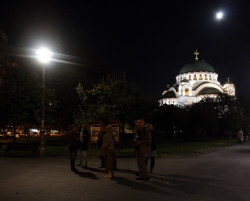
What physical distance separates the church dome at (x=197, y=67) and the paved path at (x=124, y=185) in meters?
113

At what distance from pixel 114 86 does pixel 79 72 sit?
1351cm

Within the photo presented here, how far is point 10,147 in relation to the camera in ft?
56.6

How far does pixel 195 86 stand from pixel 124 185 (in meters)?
108

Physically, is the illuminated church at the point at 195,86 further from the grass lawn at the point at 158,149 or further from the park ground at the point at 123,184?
the park ground at the point at 123,184

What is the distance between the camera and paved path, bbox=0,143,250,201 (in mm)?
7305

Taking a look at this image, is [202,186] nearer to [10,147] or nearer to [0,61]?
[10,147]

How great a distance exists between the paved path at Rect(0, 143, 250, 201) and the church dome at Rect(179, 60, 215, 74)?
112721 millimetres

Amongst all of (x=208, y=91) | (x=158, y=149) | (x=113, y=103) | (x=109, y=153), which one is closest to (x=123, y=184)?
(x=109, y=153)

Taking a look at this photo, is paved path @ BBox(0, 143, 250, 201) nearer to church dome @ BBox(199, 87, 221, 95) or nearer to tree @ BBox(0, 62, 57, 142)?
tree @ BBox(0, 62, 57, 142)

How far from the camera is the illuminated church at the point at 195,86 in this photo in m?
106

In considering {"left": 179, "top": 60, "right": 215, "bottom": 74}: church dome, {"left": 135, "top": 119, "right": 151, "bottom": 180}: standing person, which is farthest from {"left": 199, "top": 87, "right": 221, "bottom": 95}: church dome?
{"left": 135, "top": 119, "right": 151, "bottom": 180}: standing person

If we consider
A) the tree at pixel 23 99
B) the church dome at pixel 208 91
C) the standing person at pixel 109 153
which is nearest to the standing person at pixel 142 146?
the standing person at pixel 109 153

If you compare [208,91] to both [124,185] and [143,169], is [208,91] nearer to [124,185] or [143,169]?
[143,169]

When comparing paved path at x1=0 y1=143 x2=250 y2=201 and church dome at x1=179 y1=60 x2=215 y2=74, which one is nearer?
paved path at x1=0 y1=143 x2=250 y2=201
